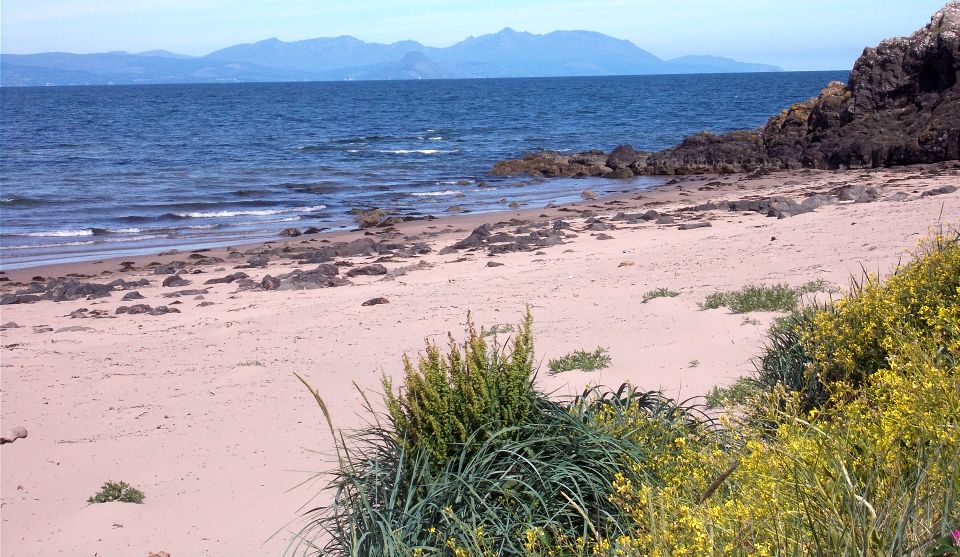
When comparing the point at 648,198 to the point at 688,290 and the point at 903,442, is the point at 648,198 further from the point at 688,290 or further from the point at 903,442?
the point at 903,442

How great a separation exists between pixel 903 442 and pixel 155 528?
14.0 ft

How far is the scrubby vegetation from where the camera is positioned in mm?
2449

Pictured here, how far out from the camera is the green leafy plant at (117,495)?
5664mm

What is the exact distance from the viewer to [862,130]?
27.0 m

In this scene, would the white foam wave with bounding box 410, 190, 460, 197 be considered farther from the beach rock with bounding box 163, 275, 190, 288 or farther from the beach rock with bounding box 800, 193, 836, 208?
the beach rock with bounding box 163, 275, 190, 288

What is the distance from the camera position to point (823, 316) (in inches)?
171

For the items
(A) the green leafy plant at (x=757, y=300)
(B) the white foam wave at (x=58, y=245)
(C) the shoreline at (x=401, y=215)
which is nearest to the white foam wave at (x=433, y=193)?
(C) the shoreline at (x=401, y=215)

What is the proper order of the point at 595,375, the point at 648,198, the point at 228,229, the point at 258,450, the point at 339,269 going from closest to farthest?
the point at 258,450, the point at 595,375, the point at 339,269, the point at 228,229, the point at 648,198

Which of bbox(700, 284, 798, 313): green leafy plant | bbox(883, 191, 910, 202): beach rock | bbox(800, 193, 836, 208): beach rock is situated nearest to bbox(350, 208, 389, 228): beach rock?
bbox(800, 193, 836, 208): beach rock

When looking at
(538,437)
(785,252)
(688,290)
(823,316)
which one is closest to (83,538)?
(538,437)

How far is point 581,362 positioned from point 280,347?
3.33 meters

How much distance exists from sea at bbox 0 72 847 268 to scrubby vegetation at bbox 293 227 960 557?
50.3 feet

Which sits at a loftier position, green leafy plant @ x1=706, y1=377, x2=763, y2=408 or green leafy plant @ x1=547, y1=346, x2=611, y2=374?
green leafy plant @ x1=706, y1=377, x2=763, y2=408

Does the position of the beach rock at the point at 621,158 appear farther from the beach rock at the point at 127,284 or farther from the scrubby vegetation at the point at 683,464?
the scrubby vegetation at the point at 683,464
